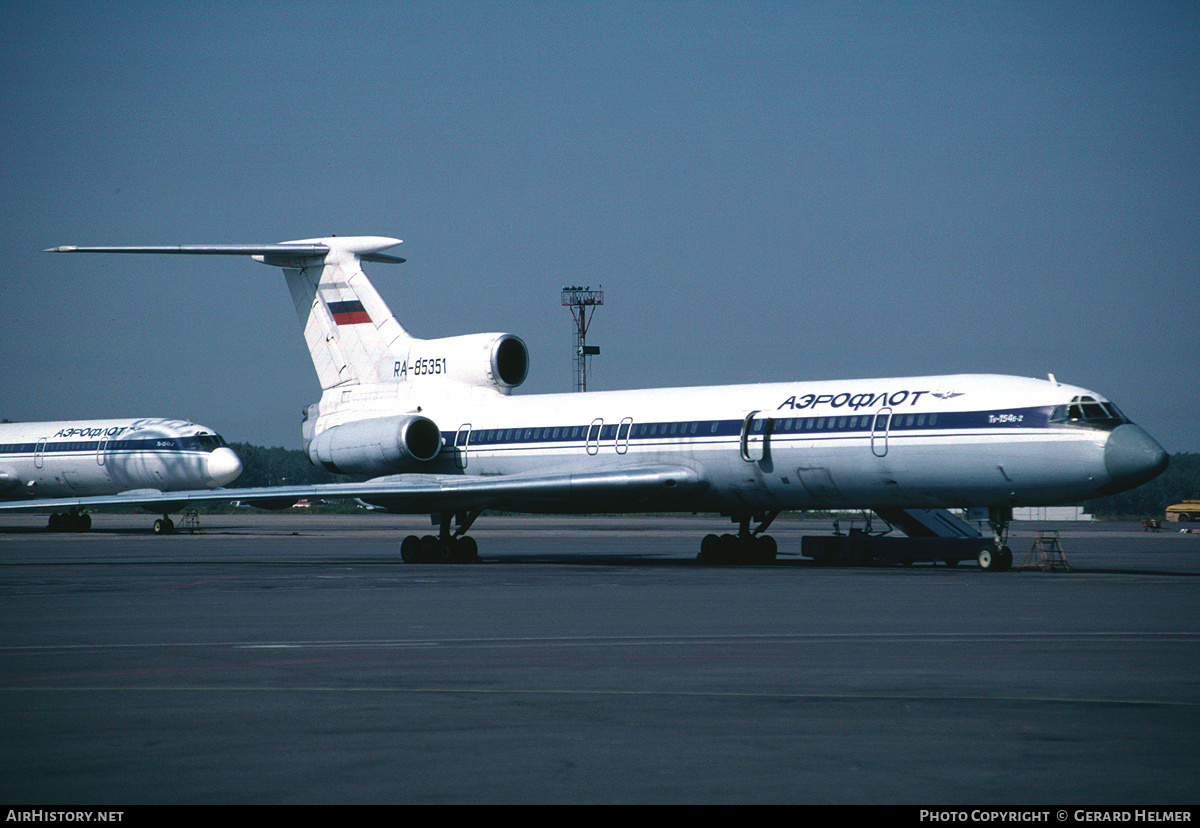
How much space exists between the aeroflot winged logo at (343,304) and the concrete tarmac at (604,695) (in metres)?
15.6

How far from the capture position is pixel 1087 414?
24266 mm

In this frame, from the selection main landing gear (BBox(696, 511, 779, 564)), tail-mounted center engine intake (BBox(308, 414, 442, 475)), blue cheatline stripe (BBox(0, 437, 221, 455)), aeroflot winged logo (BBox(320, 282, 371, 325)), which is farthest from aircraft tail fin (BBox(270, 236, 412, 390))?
blue cheatline stripe (BBox(0, 437, 221, 455))

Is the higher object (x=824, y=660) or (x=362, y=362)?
(x=362, y=362)

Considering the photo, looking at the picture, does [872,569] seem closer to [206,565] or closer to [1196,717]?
[206,565]

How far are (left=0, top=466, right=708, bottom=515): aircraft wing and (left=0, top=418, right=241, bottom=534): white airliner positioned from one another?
23542mm

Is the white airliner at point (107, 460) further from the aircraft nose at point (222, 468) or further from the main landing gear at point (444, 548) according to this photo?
the main landing gear at point (444, 548)

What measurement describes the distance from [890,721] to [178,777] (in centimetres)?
435

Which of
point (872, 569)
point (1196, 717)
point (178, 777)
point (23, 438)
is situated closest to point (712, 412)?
point (872, 569)

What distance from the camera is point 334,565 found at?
94.0 feet

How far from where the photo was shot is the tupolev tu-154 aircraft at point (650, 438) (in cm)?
2469

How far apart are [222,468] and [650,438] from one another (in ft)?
93.3

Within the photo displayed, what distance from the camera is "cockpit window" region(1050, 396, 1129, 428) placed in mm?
24172

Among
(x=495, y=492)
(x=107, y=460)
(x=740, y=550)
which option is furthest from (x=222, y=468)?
(x=740, y=550)

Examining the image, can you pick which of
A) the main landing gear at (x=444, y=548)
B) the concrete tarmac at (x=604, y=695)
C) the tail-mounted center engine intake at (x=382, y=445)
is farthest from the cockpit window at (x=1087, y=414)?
the tail-mounted center engine intake at (x=382, y=445)
